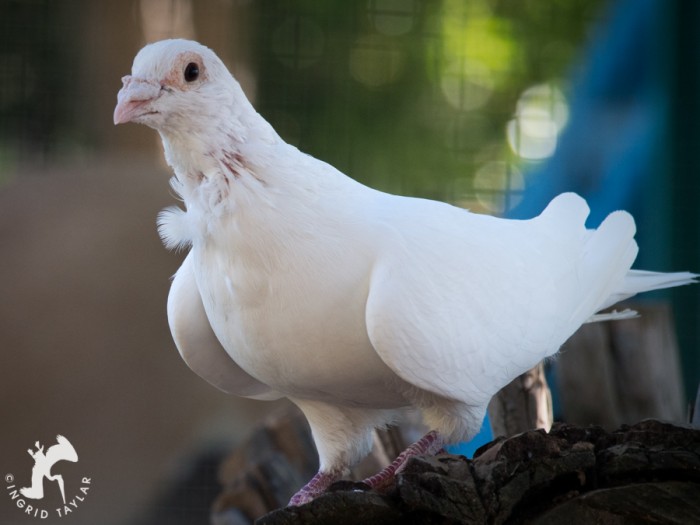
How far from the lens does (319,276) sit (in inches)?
63.7

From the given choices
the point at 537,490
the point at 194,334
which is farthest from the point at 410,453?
the point at 194,334

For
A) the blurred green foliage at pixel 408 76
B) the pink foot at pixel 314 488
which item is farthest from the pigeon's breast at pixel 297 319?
the blurred green foliage at pixel 408 76

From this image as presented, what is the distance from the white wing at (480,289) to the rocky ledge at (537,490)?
0.23 metres

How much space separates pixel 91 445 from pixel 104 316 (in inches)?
20.4

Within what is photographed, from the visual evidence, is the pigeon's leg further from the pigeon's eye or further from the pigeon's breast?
the pigeon's eye

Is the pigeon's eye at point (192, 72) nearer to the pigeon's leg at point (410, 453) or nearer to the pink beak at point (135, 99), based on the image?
the pink beak at point (135, 99)

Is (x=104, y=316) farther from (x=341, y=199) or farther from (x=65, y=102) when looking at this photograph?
(x=341, y=199)

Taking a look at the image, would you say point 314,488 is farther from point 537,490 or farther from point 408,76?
point 408,76

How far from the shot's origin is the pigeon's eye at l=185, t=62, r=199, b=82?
1632 mm

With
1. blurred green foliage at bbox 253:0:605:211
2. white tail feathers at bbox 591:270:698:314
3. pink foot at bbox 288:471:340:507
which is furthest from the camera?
blurred green foliage at bbox 253:0:605:211

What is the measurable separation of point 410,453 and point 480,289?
33cm

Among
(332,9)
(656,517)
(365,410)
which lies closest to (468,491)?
(656,517)

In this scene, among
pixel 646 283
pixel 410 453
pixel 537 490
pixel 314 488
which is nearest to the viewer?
pixel 537 490

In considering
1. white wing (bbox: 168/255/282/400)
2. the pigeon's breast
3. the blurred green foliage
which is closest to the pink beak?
the pigeon's breast
